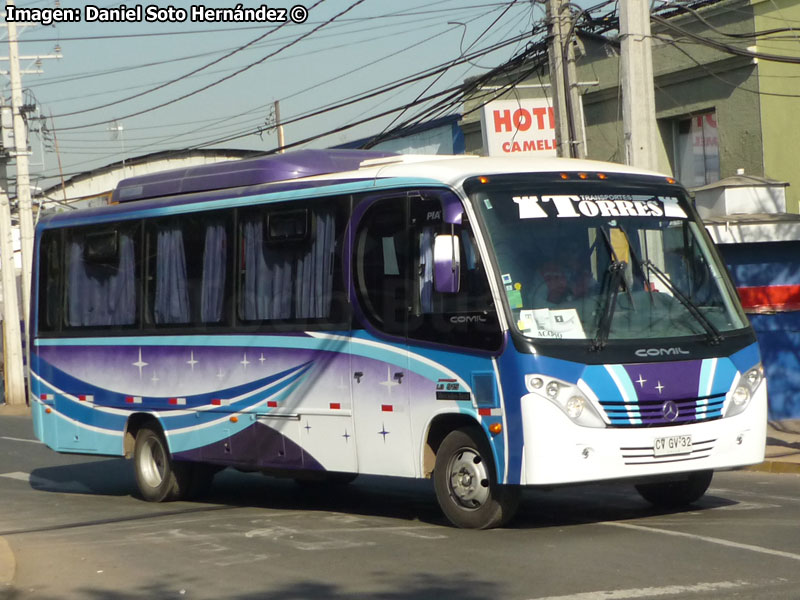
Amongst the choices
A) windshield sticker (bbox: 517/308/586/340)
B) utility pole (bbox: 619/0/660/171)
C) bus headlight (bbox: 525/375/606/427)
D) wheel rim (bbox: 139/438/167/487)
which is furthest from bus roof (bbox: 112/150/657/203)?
utility pole (bbox: 619/0/660/171)

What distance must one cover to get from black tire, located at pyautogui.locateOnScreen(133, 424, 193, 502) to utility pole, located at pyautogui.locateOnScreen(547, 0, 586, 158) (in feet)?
25.3

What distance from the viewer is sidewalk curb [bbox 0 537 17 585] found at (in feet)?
29.7

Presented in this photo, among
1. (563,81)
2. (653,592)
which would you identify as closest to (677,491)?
(653,592)

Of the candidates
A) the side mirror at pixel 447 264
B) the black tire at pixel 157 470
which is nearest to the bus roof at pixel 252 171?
the side mirror at pixel 447 264

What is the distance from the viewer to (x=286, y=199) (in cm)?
1198

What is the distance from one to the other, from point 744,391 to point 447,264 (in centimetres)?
255

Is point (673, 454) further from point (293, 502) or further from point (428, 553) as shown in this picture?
point (293, 502)

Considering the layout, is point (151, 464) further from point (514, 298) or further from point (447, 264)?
point (514, 298)

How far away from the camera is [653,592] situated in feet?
24.0

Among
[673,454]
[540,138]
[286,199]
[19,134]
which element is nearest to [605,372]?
[673,454]

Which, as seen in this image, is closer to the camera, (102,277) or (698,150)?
(102,277)

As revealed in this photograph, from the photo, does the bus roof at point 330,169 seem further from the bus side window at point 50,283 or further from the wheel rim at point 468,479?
the wheel rim at point 468,479

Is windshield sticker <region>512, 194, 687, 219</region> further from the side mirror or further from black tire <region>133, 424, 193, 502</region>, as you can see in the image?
black tire <region>133, 424, 193, 502</region>

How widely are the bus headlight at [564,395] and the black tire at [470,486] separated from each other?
2.35ft
